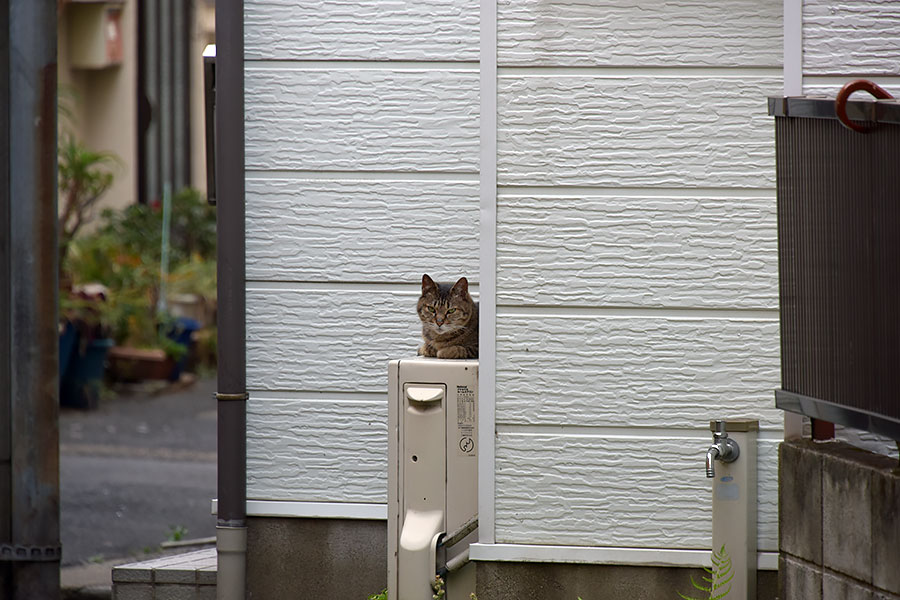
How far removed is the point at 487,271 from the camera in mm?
3809

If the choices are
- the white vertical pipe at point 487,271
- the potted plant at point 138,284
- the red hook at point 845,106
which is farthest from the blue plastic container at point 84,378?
the red hook at point 845,106

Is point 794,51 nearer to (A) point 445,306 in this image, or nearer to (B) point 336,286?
(A) point 445,306

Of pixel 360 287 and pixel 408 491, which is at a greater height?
pixel 360 287

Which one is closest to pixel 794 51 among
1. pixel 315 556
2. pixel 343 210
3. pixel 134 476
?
pixel 343 210

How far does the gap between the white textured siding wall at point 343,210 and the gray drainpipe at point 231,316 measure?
91 mm

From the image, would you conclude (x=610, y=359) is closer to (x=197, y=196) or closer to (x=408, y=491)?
(x=408, y=491)

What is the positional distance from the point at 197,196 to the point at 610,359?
11.1 metres

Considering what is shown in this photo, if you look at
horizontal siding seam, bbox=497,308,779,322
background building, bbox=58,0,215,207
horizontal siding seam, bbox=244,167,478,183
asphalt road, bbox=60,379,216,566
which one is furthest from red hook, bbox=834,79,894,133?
background building, bbox=58,0,215,207

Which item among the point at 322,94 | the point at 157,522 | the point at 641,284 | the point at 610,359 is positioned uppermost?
the point at 322,94

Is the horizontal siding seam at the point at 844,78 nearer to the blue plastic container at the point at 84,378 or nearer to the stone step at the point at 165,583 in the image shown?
the stone step at the point at 165,583

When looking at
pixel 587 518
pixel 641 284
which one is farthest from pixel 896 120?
pixel 587 518

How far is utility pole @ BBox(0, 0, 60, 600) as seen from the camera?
486 centimetres

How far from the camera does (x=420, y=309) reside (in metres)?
4.53

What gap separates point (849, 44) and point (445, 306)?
1.65 metres
